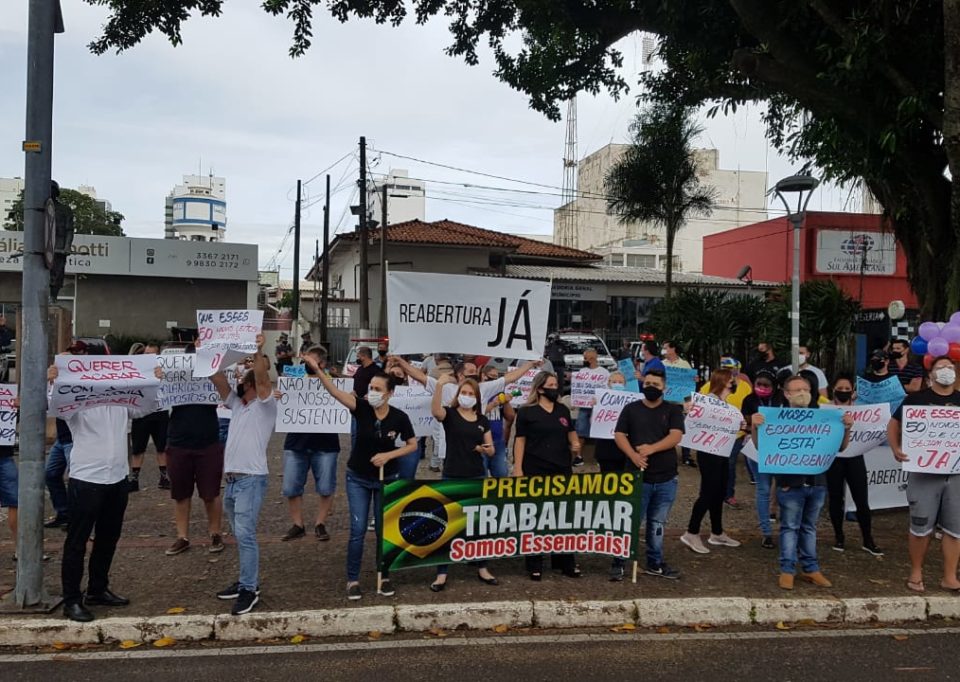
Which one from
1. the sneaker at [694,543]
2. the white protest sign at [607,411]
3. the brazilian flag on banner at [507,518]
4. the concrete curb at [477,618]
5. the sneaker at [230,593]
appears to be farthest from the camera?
the white protest sign at [607,411]

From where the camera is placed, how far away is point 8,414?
6.95 meters

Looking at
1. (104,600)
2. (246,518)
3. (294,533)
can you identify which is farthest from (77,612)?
(294,533)

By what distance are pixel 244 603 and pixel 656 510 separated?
338 centimetres

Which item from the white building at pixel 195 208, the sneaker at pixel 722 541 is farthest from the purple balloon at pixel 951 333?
the white building at pixel 195 208

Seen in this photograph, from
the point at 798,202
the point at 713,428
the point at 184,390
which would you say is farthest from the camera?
the point at 798,202

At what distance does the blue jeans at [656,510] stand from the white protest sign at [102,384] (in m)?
4.14

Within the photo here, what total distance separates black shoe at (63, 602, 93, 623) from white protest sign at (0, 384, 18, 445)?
191cm

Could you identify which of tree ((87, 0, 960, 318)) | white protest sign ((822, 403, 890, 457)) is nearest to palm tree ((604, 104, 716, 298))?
tree ((87, 0, 960, 318))

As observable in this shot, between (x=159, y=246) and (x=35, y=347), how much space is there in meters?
29.0

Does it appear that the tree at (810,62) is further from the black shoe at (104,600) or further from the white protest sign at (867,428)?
the black shoe at (104,600)

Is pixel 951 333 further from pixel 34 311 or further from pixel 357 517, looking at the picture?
pixel 34 311

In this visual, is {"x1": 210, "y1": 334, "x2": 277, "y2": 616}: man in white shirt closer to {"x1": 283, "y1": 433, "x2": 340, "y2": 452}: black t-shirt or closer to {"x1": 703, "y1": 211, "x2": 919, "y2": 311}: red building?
{"x1": 283, "y1": 433, "x2": 340, "y2": 452}: black t-shirt

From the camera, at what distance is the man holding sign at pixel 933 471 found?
644 cm

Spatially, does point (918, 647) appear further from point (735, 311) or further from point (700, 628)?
point (735, 311)
